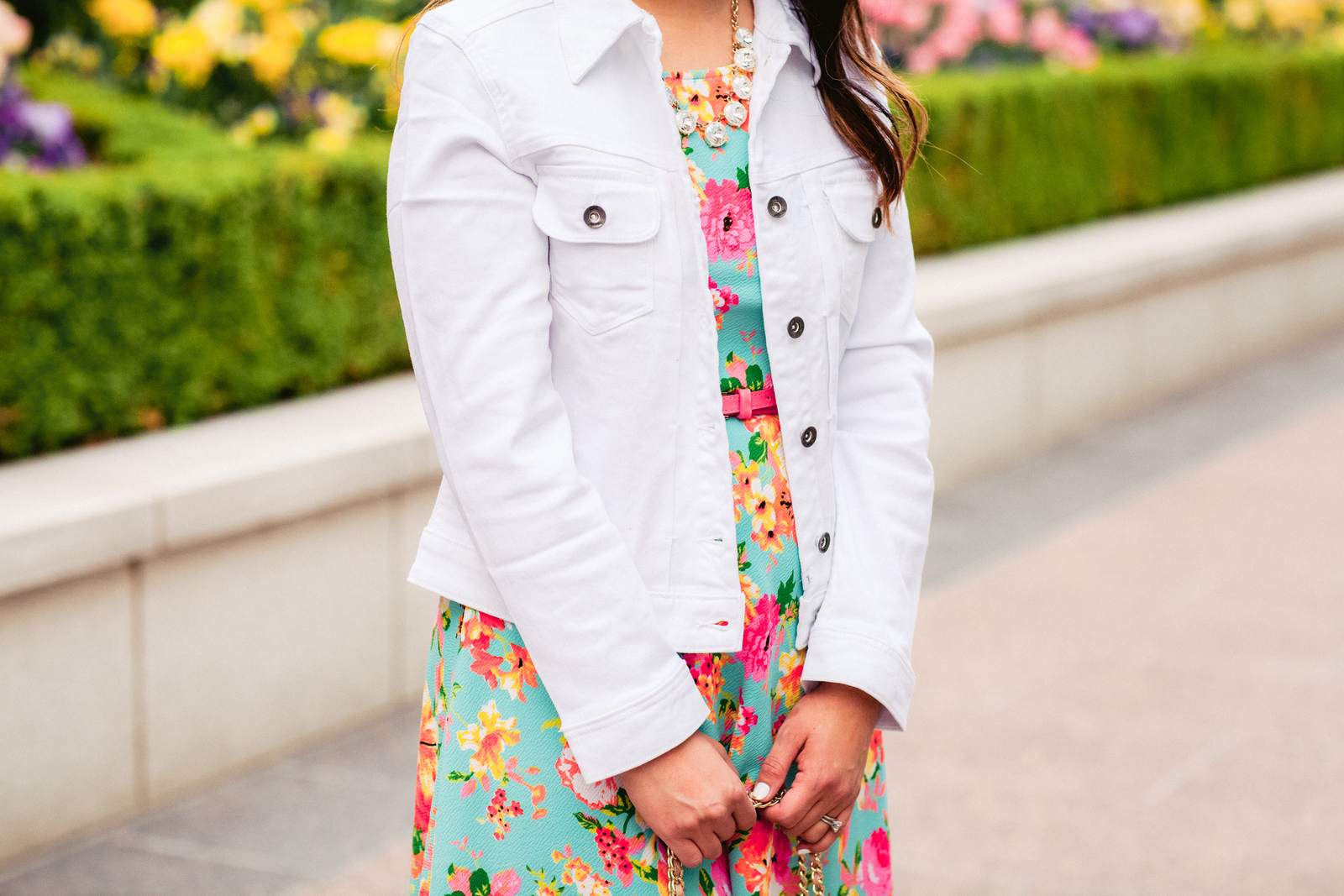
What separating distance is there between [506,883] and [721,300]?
61 centimetres

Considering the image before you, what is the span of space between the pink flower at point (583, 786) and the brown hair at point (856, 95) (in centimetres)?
68

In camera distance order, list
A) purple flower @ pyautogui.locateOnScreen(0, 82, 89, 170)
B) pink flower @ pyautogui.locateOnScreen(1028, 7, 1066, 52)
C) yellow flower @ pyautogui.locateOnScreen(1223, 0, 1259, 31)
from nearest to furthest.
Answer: purple flower @ pyautogui.locateOnScreen(0, 82, 89, 170), pink flower @ pyautogui.locateOnScreen(1028, 7, 1066, 52), yellow flower @ pyautogui.locateOnScreen(1223, 0, 1259, 31)

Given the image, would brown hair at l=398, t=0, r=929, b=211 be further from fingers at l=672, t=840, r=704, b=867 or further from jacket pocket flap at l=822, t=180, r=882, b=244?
fingers at l=672, t=840, r=704, b=867

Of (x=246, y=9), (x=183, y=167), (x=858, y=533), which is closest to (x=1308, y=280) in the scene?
(x=246, y=9)

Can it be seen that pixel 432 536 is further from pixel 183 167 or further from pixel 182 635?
pixel 183 167

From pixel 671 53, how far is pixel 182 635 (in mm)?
2245

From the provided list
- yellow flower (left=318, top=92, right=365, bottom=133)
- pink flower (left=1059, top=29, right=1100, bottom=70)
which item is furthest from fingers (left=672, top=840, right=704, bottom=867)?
pink flower (left=1059, top=29, right=1100, bottom=70)

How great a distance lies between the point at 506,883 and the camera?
154 centimetres

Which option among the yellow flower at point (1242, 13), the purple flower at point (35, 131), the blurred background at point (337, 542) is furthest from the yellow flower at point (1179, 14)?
the purple flower at point (35, 131)

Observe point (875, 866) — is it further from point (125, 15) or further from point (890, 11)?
point (890, 11)

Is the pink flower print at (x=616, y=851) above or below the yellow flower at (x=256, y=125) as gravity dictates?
below

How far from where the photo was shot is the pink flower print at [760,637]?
1593 millimetres

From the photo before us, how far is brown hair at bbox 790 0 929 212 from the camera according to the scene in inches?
65.9

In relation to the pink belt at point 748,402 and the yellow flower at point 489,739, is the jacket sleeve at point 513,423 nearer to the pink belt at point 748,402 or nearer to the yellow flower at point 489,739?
the yellow flower at point 489,739
